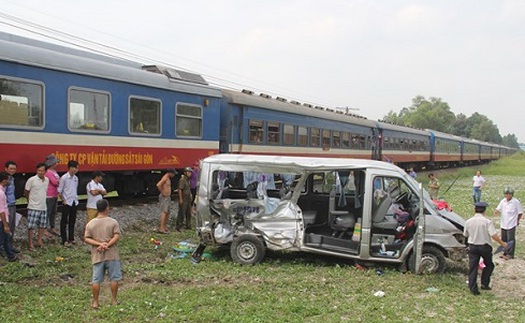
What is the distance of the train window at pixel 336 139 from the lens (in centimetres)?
2208

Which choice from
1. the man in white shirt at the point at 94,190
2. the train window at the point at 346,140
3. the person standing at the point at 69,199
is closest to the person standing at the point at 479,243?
the man in white shirt at the point at 94,190

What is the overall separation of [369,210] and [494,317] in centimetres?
245

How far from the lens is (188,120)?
1338 cm

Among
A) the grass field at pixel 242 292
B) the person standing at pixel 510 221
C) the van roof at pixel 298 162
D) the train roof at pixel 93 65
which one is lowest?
the grass field at pixel 242 292

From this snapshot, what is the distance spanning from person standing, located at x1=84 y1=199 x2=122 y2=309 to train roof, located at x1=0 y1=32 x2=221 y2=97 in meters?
4.46

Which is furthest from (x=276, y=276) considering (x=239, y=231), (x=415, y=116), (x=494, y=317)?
(x=415, y=116)

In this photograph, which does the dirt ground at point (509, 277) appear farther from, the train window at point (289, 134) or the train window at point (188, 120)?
the train window at point (289, 134)

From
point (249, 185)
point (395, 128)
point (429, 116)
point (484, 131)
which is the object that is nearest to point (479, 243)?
point (249, 185)

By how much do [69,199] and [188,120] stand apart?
494 cm

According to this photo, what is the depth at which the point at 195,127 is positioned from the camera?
13.7 metres

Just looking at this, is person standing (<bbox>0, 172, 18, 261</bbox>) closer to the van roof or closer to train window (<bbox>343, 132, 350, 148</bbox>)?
the van roof

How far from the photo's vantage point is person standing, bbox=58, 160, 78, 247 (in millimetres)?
8945

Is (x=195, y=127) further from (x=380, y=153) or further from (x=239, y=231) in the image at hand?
(x=380, y=153)

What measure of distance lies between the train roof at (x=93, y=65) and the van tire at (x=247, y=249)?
4.78m
